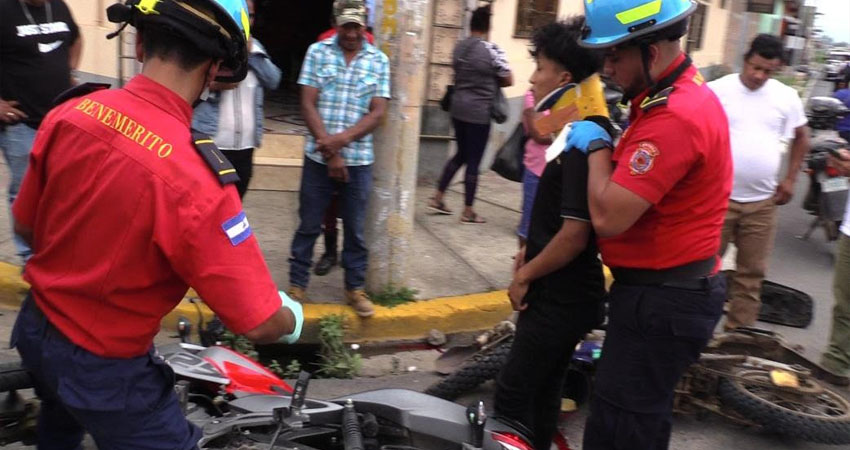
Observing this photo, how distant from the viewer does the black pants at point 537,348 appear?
288 centimetres

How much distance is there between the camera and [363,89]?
464cm

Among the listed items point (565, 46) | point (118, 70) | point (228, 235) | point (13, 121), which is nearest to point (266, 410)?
point (228, 235)

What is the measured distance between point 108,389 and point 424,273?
3856 mm

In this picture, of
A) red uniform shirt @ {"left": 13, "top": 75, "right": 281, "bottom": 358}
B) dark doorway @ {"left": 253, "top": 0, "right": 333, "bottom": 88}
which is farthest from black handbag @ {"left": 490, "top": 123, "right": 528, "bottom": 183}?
dark doorway @ {"left": 253, "top": 0, "right": 333, "bottom": 88}

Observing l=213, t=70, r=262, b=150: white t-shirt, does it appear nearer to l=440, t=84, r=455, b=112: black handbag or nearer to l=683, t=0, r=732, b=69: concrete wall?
l=440, t=84, r=455, b=112: black handbag

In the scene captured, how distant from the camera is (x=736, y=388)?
12.6ft

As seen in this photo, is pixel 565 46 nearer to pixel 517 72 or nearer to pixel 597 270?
pixel 597 270

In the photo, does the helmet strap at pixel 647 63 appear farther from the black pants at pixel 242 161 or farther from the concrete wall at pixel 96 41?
A: the concrete wall at pixel 96 41

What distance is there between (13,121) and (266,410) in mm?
2589

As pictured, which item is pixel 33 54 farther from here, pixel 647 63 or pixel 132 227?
pixel 647 63

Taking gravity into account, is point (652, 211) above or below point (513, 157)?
above

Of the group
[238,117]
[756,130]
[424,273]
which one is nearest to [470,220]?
[424,273]

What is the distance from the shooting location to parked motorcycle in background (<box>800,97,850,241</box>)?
7.05 m

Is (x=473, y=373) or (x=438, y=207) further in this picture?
(x=438, y=207)
